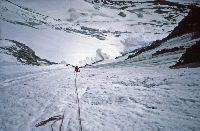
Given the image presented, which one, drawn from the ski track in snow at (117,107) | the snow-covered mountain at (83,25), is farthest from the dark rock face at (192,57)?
the snow-covered mountain at (83,25)

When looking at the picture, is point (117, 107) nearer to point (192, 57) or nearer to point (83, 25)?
point (192, 57)

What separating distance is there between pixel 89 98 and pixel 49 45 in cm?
3910

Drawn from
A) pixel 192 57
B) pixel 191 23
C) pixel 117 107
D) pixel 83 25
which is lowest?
pixel 117 107

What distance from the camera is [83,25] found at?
85625mm

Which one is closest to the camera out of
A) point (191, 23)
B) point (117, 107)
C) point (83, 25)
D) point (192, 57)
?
point (117, 107)

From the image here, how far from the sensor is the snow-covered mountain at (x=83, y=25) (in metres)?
46.8

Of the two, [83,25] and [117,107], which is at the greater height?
[83,25]

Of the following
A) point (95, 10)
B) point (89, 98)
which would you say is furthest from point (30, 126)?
point (95, 10)

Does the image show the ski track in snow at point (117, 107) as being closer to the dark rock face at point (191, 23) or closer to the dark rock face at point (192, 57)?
the dark rock face at point (192, 57)

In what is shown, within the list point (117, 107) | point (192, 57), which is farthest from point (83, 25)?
point (117, 107)

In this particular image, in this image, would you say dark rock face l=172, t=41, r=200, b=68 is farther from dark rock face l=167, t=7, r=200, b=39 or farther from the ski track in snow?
dark rock face l=167, t=7, r=200, b=39

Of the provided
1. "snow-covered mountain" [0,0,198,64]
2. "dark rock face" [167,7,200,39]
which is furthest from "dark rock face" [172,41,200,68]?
"snow-covered mountain" [0,0,198,64]

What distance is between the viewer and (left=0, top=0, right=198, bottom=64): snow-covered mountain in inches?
1842

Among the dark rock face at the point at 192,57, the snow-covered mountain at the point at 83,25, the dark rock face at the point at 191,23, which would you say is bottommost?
the dark rock face at the point at 192,57
